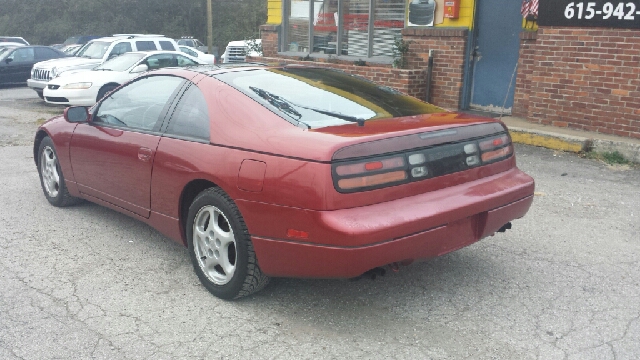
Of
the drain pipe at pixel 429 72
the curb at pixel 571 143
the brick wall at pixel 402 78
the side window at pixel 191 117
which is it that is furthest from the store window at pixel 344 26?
the side window at pixel 191 117

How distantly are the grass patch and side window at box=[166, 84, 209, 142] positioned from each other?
18.2 feet

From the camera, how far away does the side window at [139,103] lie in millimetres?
4461

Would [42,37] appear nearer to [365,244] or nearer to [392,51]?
[392,51]

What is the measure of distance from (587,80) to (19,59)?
1758 centimetres

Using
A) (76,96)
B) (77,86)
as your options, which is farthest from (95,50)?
(76,96)

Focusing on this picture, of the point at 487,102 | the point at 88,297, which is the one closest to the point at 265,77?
the point at 88,297

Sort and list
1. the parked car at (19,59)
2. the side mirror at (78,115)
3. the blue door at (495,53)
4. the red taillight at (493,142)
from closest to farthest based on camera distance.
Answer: the red taillight at (493,142) → the side mirror at (78,115) → the blue door at (495,53) → the parked car at (19,59)

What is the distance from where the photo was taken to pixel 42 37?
145 ft

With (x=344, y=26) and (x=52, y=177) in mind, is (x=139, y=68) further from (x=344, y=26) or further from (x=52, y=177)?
(x=52, y=177)

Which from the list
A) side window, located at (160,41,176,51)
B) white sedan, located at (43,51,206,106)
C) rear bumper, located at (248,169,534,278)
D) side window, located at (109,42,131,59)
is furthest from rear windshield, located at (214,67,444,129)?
side window, located at (160,41,176,51)

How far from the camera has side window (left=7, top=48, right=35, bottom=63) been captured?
1947 centimetres

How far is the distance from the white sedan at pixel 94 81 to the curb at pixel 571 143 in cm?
730

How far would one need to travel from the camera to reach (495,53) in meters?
10.1

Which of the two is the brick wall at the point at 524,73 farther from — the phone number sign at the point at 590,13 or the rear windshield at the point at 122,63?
the rear windshield at the point at 122,63
